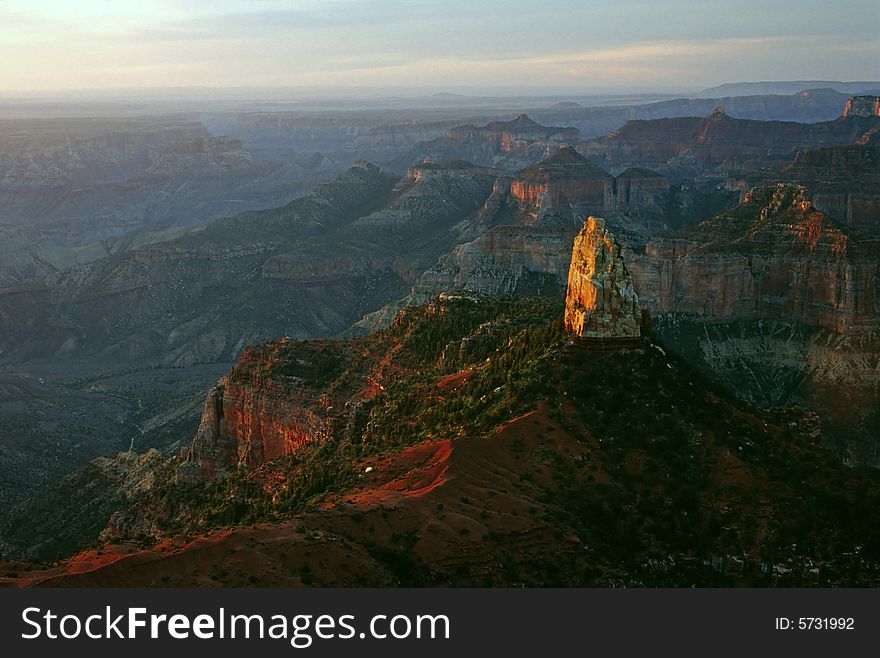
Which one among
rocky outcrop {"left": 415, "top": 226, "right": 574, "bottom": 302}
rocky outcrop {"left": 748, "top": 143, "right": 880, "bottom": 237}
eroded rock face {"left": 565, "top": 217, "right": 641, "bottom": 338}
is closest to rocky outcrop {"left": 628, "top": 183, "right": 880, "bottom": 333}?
rocky outcrop {"left": 415, "top": 226, "right": 574, "bottom": 302}

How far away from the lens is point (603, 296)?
5397cm

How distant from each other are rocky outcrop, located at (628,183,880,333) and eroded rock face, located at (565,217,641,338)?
2384 inches

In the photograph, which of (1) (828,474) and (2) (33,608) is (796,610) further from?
(2) (33,608)

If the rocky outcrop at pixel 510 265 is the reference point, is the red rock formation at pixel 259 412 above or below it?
above

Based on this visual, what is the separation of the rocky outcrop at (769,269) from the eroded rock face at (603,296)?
60.6 metres

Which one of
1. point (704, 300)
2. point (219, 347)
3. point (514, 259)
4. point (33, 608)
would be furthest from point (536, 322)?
point (219, 347)

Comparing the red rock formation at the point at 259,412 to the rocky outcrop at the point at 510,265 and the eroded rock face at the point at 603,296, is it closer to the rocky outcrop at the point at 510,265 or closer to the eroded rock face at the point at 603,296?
the eroded rock face at the point at 603,296

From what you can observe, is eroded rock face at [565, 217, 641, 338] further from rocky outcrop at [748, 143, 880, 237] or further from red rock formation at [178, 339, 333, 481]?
rocky outcrop at [748, 143, 880, 237]

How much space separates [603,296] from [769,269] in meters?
68.2

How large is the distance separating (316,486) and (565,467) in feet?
40.9

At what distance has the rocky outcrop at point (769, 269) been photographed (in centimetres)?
10919

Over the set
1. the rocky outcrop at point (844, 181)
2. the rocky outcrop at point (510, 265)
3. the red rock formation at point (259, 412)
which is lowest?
the rocky outcrop at point (510, 265)

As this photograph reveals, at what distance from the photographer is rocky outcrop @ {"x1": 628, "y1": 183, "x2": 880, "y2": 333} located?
10919 cm

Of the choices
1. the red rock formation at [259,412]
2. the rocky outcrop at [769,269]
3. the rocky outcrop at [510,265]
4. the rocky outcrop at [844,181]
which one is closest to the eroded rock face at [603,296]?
the red rock formation at [259,412]
